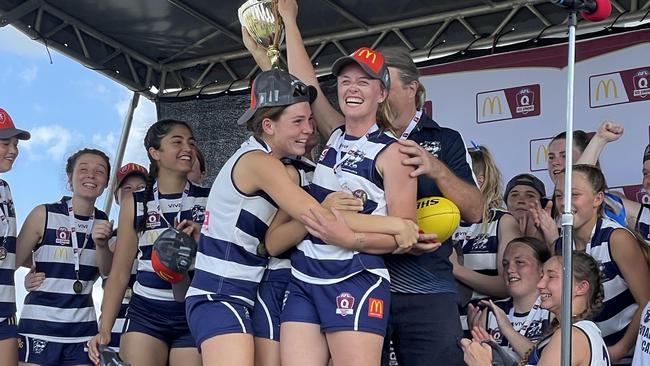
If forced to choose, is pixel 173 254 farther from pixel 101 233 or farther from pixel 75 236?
pixel 75 236

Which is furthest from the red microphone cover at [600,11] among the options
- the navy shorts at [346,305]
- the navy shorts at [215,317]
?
the navy shorts at [215,317]

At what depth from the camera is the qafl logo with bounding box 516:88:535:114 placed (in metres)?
6.21

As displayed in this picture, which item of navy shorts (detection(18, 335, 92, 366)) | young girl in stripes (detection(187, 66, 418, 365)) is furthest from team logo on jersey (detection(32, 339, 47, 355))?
young girl in stripes (detection(187, 66, 418, 365))

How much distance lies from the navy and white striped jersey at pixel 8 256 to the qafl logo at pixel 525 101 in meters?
3.22

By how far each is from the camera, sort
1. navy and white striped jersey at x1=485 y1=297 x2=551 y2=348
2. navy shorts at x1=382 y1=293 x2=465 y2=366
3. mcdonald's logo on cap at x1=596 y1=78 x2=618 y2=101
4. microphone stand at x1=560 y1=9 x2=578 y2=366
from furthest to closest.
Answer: mcdonald's logo on cap at x1=596 y1=78 x2=618 y2=101 < navy and white striped jersey at x1=485 y1=297 x2=551 y2=348 < navy shorts at x1=382 y1=293 x2=465 y2=366 < microphone stand at x1=560 y1=9 x2=578 y2=366

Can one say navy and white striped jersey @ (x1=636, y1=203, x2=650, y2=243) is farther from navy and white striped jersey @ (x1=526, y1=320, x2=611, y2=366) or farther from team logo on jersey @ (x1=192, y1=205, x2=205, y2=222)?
team logo on jersey @ (x1=192, y1=205, x2=205, y2=222)

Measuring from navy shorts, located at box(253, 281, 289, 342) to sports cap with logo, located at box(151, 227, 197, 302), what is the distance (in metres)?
0.74

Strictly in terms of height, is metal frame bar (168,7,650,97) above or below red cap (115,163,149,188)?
above

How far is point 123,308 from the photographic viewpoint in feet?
19.2

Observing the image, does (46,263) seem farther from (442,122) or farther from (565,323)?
(565,323)

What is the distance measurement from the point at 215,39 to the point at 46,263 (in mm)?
2449

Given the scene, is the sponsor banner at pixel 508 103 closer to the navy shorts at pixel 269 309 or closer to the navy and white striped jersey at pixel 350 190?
the navy and white striped jersey at pixel 350 190

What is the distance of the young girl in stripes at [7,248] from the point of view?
497cm

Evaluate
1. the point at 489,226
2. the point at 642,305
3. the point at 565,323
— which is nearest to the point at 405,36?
the point at 489,226
